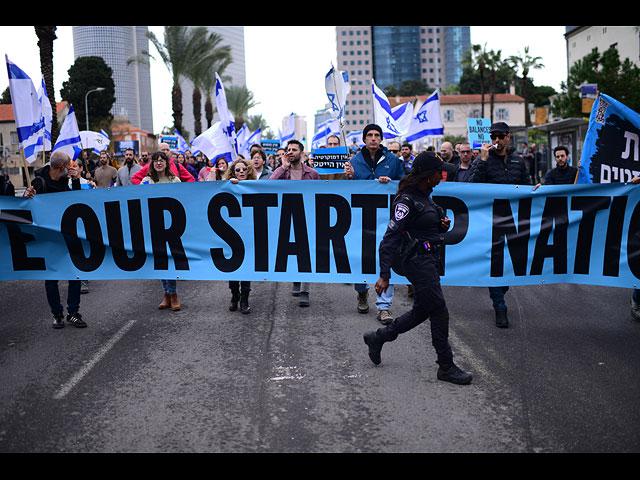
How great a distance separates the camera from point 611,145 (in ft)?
22.8

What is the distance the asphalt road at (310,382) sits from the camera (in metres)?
4.11

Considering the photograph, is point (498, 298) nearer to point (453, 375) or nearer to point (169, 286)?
point (453, 375)

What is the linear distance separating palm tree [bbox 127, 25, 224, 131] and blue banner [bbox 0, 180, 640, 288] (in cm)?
2850

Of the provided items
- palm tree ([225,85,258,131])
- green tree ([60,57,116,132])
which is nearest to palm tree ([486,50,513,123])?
palm tree ([225,85,258,131])

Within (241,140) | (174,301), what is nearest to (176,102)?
(241,140)

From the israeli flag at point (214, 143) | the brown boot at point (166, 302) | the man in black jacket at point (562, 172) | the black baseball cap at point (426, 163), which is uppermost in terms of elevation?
the israeli flag at point (214, 143)

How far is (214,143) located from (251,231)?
7056 mm

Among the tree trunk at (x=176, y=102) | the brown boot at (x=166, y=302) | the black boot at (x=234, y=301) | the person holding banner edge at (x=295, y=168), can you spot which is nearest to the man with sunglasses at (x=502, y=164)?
the person holding banner edge at (x=295, y=168)

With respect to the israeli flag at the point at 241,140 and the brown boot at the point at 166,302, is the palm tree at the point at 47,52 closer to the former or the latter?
the israeli flag at the point at 241,140

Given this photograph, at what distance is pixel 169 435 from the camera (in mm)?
4191

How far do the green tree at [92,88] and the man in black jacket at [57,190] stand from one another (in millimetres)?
72682
